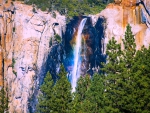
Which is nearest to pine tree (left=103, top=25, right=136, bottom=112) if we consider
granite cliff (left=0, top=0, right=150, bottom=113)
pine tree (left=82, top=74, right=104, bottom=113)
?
pine tree (left=82, top=74, right=104, bottom=113)

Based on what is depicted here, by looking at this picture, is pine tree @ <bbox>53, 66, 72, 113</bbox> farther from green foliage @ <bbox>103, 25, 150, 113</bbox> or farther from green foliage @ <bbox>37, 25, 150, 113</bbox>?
green foliage @ <bbox>103, 25, 150, 113</bbox>

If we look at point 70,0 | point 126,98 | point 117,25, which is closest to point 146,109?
point 126,98

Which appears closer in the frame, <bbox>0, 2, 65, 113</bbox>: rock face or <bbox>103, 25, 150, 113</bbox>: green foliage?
<bbox>103, 25, 150, 113</bbox>: green foliage

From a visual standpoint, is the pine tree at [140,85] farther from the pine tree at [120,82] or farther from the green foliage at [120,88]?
the pine tree at [120,82]

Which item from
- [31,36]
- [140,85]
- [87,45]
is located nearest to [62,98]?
[140,85]

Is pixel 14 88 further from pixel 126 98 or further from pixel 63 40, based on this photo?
pixel 126 98

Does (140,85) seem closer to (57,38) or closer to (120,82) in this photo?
(120,82)
